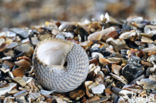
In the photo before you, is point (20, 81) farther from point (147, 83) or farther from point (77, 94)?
point (147, 83)

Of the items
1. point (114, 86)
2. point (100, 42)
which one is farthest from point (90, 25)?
point (114, 86)

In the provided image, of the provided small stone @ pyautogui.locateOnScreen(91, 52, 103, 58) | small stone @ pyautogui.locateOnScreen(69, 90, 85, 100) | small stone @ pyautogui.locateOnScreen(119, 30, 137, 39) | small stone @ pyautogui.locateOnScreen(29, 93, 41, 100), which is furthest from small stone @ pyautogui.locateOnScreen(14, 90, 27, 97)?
small stone @ pyautogui.locateOnScreen(119, 30, 137, 39)

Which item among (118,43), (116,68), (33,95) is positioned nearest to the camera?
(33,95)

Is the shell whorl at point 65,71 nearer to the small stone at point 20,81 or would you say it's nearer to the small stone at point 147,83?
the small stone at point 20,81

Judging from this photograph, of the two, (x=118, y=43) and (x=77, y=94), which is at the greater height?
(x=118, y=43)

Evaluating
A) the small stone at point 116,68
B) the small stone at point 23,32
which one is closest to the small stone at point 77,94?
the small stone at point 116,68

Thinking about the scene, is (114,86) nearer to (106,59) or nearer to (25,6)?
(106,59)

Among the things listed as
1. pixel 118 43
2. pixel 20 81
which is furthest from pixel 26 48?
pixel 118 43

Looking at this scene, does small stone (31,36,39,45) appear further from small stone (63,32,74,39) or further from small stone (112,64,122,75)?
small stone (112,64,122,75)
